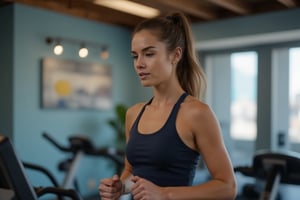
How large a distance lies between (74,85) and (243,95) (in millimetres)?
2139

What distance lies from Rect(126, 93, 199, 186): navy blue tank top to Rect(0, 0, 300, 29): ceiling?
261 centimetres

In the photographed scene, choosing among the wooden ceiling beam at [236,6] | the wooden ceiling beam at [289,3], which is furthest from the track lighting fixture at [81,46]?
the wooden ceiling beam at [289,3]

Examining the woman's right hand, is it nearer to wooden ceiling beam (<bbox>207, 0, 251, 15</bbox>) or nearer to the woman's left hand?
the woman's left hand

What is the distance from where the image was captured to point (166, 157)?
3.47 ft

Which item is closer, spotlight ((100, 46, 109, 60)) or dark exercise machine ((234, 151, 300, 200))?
dark exercise machine ((234, 151, 300, 200))

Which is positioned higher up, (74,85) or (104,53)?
(104,53)

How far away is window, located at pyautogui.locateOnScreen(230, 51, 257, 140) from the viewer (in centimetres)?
437

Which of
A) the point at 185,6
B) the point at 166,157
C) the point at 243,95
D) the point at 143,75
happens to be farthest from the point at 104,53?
the point at 166,157

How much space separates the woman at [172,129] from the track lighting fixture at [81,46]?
2.76 metres

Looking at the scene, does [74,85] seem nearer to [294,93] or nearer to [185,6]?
[185,6]

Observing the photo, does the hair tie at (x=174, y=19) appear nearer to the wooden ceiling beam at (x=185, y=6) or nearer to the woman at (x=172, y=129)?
the woman at (x=172, y=129)

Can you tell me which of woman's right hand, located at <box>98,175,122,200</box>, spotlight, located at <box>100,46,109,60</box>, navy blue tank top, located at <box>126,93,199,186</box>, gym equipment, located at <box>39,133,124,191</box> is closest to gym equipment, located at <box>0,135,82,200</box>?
woman's right hand, located at <box>98,175,122,200</box>

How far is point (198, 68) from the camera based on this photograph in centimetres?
123

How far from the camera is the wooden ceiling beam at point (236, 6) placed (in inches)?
140
